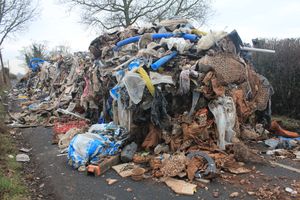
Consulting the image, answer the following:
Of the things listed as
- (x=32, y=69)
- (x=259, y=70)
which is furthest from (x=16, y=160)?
(x=32, y=69)

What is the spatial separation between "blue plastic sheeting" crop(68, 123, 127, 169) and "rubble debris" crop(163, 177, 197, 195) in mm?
1296

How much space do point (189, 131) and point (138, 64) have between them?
1929 millimetres

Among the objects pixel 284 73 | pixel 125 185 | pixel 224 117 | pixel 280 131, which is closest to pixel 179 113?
pixel 224 117

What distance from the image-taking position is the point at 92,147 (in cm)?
475

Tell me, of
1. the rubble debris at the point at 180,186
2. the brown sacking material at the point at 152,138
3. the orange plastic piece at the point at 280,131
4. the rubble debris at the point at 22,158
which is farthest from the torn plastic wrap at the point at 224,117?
the rubble debris at the point at 22,158

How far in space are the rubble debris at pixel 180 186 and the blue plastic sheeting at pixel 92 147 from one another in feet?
4.25

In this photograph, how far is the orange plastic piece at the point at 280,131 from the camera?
5910mm

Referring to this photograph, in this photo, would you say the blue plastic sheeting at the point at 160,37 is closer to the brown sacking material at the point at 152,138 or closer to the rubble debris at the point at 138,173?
the brown sacking material at the point at 152,138

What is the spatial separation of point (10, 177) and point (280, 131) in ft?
17.3

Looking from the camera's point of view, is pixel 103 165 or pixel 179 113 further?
pixel 179 113

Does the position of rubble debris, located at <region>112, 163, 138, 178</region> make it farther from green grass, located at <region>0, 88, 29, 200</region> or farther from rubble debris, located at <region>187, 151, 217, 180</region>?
green grass, located at <region>0, 88, 29, 200</region>

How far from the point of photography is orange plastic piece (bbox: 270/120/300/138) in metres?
5.91

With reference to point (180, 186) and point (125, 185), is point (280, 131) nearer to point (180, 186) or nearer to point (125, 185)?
point (180, 186)

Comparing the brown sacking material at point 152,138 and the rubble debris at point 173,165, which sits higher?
the brown sacking material at point 152,138
